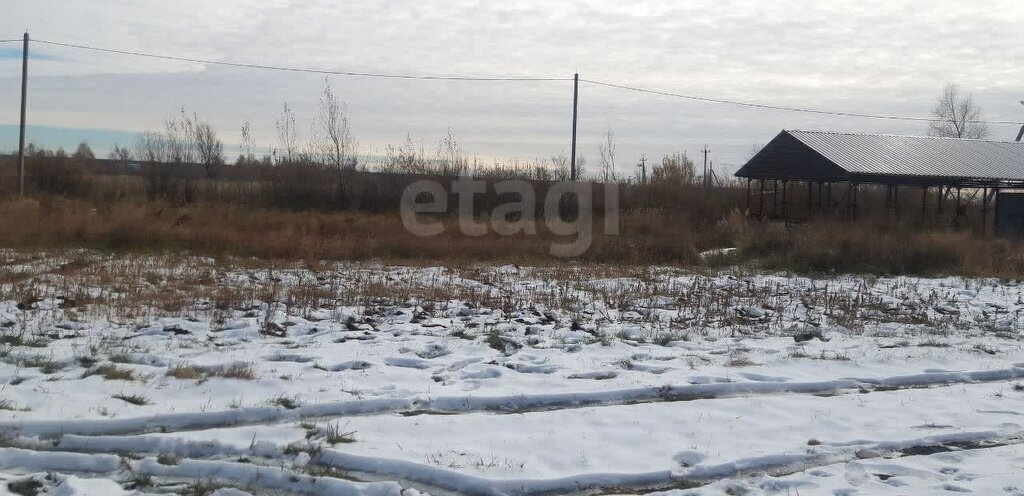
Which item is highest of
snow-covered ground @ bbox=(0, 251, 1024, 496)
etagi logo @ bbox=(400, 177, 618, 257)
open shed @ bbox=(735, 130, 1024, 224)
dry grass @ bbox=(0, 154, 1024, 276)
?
open shed @ bbox=(735, 130, 1024, 224)

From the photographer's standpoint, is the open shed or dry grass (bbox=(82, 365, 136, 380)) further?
the open shed

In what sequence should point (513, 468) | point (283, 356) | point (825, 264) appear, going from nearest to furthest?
point (513, 468), point (283, 356), point (825, 264)

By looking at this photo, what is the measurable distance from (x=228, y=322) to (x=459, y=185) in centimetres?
2399

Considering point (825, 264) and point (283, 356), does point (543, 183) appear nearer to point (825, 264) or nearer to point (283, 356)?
point (825, 264)

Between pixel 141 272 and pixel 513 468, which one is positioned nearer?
pixel 513 468

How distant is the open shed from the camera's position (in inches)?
1099

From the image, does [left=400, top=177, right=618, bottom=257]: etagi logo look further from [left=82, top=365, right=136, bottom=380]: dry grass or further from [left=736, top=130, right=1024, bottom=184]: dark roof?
[left=82, top=365, right=136, bottom=380]: dry grass

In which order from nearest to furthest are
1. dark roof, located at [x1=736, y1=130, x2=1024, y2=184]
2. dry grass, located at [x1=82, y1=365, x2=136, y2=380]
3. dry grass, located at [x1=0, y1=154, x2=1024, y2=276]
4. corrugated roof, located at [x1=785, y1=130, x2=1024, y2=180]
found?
dry grass, located at [x1=82, y1=365, x2=136, y2=380] → dry grass, located at [x1=0, y1=154, x2=1024, y2=276] → dark roof, located at [x1=736, y1=130, x2=1024, y2=184] → corrugated roof, located at [x1=785, y1=130, x2=1024, y2=180]

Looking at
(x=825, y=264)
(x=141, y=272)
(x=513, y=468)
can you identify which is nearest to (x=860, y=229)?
(x=825, y=264)

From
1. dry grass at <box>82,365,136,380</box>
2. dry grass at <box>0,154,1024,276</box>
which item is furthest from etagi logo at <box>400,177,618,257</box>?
dry grass at <box>82,365,136,380</box>

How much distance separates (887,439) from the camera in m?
5.68

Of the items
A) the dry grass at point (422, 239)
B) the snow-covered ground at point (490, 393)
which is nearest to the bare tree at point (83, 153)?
the dry grass at point (422, 239)

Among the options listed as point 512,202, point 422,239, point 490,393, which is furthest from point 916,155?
point 490,393

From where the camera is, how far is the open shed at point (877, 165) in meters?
27.9
